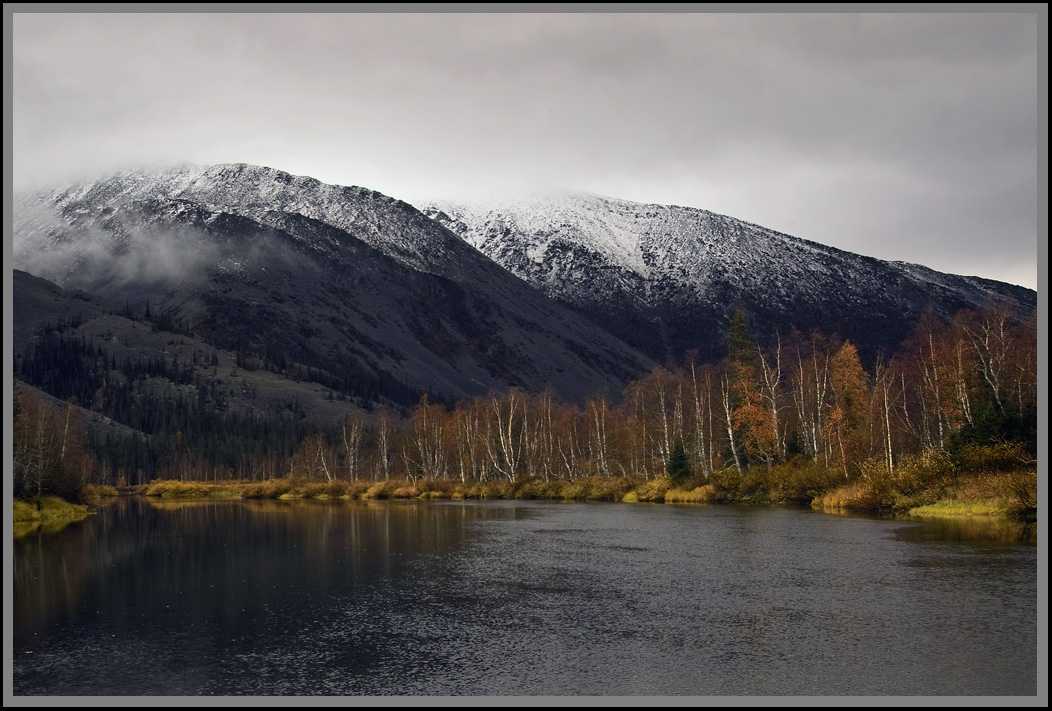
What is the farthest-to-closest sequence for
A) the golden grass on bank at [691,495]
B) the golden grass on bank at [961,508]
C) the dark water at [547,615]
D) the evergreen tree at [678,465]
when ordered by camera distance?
the evergreen tree at [678,465] → the golden grass on bank at [691,495] → the golden grass on bank at [961,508] → the dark water at [547,615]

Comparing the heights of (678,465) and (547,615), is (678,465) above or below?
above

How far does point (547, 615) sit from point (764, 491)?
138 ft

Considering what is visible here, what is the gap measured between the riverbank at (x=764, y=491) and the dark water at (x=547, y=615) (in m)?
4.72

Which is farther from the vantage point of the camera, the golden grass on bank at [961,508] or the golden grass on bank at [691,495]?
the golden grass on bank at [691,495]

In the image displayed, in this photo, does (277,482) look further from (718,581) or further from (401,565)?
(718,581)

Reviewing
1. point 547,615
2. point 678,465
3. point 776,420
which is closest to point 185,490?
point 678,465

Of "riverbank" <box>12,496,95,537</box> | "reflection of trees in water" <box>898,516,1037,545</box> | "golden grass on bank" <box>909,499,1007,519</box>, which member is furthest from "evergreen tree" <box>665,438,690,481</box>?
"riverbank" <box>12,496,95,537</box>

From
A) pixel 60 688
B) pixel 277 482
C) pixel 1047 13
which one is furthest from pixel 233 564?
pixel 277 482

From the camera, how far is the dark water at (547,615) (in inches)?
712

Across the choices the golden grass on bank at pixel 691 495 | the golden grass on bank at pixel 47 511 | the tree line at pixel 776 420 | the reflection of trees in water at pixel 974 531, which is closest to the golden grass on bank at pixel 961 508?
the reflection of trees in water at pixel 974 531

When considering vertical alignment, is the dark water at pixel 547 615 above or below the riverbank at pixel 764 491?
below

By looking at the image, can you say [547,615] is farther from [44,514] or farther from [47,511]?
[47,511]

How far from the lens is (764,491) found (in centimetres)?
6322

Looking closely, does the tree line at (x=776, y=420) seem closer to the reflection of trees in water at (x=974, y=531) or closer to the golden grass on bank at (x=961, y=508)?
the golden grass on bank at (x=961, y=508)
